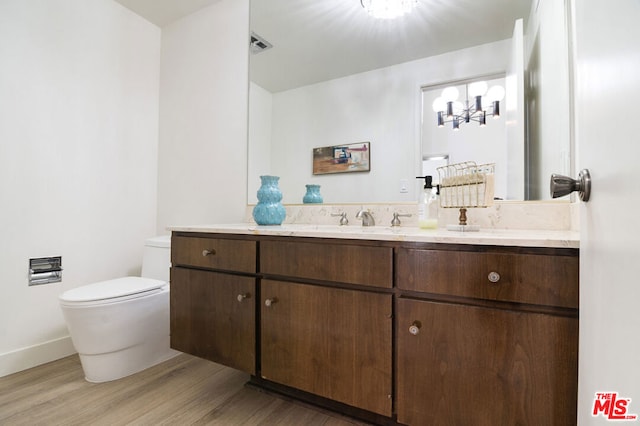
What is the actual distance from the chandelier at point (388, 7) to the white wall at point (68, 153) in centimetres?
182

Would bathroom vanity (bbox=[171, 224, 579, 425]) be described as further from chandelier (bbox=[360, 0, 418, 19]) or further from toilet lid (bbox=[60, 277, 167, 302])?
chandelier (bbox=[360, 0, 418, 19])

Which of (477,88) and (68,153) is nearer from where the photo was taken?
(477,88)

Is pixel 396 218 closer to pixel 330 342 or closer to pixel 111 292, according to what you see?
pixel 330 342

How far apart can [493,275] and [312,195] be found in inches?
45.6

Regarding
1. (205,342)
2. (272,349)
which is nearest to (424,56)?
(272,349)

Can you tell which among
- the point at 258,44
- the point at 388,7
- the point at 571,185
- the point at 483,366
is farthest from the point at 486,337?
the point at 258,44

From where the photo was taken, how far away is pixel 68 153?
193 centimetres

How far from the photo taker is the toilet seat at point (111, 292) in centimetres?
145

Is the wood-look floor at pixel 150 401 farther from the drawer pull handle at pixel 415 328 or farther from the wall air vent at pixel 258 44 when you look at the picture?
the wall air vent at pixel 258 44

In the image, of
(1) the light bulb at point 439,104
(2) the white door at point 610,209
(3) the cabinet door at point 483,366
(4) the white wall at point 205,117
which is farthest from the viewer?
(4) the white wall at point 205,117

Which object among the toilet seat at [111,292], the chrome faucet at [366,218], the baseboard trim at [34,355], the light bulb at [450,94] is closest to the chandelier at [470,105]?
the light bulb at [450,94]

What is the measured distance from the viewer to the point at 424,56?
153 centimetres

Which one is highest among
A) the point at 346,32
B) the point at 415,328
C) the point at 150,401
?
the point at 346,32

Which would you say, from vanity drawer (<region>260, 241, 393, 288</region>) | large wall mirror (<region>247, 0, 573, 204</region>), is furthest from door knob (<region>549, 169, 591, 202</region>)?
large wall mirror (<region>247, 0, 573, 204</region>)
